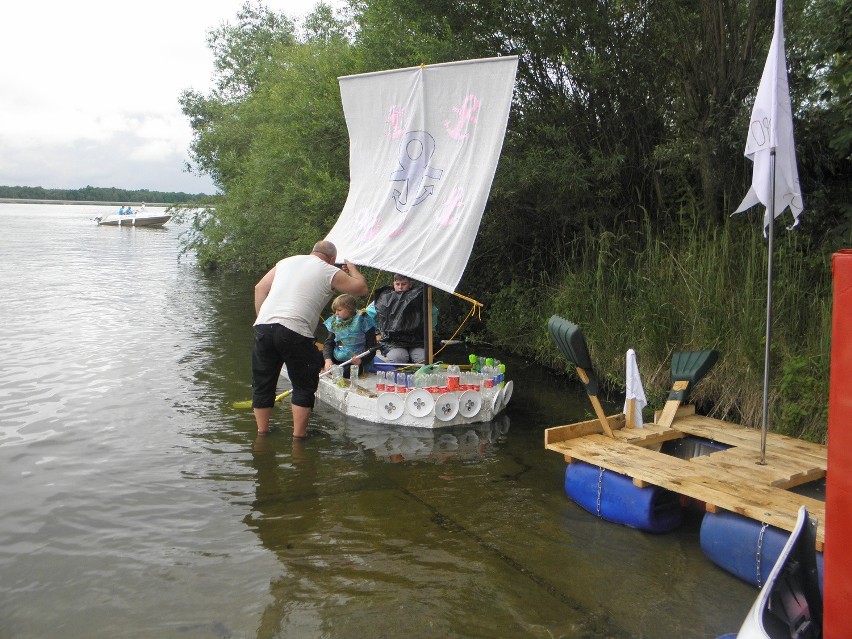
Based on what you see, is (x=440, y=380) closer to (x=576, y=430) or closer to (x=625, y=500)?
(x=576, y=430)

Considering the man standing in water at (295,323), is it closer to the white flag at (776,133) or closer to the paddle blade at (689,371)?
the paddle blade at (689,371)

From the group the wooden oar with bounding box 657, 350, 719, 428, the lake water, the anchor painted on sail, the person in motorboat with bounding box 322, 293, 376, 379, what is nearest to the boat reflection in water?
the lake water

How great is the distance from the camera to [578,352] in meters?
6.02

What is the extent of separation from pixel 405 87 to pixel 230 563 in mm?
6098

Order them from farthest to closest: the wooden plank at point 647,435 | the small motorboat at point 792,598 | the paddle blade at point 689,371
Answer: the paddle blade at point 689,371 → the wooden plank at point 647,435 → the small motorboat at point 792,598

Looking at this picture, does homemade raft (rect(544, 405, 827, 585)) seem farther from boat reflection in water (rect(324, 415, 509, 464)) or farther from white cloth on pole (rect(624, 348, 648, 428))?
boat reflection in water (rect(324, 415, 509, 464))

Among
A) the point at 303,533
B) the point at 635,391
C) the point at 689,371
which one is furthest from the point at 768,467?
the point at 303,533

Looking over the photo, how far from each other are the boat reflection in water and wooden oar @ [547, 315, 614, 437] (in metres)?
1.59

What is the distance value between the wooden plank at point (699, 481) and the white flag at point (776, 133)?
1.96 metres

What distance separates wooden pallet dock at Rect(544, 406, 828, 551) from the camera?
4.84 meters

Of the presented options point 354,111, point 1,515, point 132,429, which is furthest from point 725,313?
point 1,515

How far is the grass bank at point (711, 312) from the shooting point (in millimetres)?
7262

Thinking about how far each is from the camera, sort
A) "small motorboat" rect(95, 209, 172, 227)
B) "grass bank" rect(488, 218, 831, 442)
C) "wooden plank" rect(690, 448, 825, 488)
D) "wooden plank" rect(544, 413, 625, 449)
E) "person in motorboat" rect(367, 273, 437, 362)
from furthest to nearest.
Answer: "small motorboat" rect(95, 209, 172, 227), "person in motorboat" rect(367, 273, 437, 362), "grass bank" rect(488, 218, 831, 442), "wooden plank" rect(544, 413, 625, 449), "wooden plank" rect(690, 448, 825, 488)

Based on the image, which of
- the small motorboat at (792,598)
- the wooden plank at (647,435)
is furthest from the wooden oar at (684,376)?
A: the small motorboat at (792,598)
